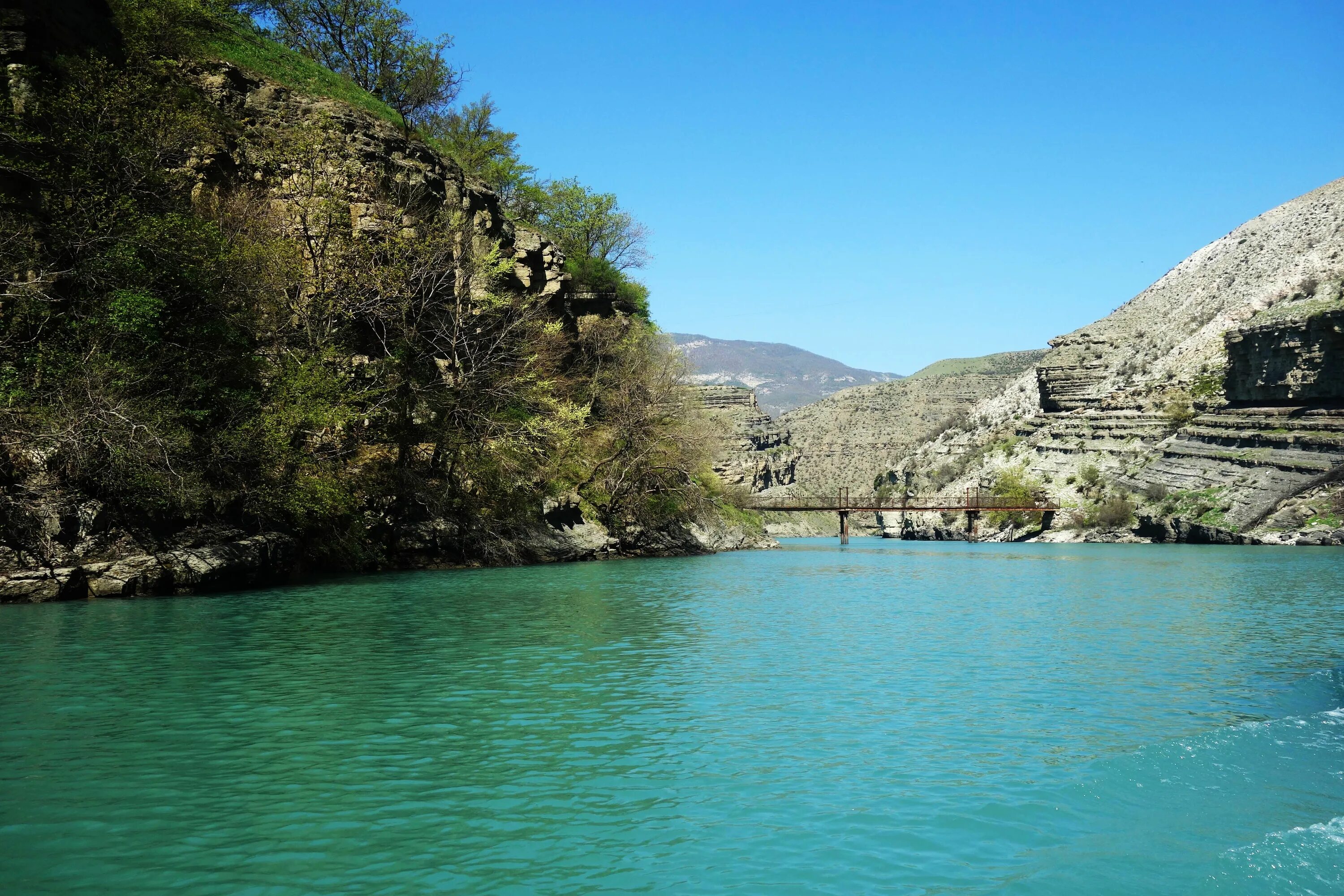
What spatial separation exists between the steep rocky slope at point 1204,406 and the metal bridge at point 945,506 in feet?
12.4

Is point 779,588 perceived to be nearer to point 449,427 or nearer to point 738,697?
point 449,427

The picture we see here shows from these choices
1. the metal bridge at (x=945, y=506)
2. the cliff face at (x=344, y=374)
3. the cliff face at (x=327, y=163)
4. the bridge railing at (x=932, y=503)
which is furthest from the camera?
the metal bridge at (x=945, y=506)

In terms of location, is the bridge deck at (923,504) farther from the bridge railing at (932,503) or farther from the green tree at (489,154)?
the green tree at (489,154)

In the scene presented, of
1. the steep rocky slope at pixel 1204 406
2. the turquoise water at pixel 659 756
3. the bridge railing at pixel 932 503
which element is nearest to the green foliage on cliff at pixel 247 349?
the turquoise water at pixel 659 756

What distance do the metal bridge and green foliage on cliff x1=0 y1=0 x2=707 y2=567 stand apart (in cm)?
4493

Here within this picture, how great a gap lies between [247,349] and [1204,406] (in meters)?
111

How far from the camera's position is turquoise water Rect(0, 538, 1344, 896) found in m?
7.57

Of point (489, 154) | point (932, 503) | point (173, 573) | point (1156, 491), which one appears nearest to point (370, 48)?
point (489, 154)

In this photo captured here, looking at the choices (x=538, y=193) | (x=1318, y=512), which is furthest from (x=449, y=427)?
(x=1318, y=512)

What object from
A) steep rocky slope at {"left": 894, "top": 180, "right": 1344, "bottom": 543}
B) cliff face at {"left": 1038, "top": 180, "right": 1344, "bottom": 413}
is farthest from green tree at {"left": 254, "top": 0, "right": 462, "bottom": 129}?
cliff face at {"left": 1038, "top": 180, "right": 1344, "bottom": 413}

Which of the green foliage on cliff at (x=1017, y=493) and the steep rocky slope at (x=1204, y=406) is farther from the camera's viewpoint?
the green foliage on cliff at (x=1017, y=493)

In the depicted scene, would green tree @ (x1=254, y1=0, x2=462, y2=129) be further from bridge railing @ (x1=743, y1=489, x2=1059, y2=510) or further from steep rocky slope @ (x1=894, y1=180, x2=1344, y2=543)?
steep rocky slope @ (x1=894, y1=180, x2=1344, y2=543)

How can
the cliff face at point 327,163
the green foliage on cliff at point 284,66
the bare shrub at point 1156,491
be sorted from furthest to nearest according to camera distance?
the bare shrub at point 1156,491, the green foliage on cliff at point 284,66, the cliff face at point 327,163

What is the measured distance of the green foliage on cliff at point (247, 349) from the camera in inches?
987
